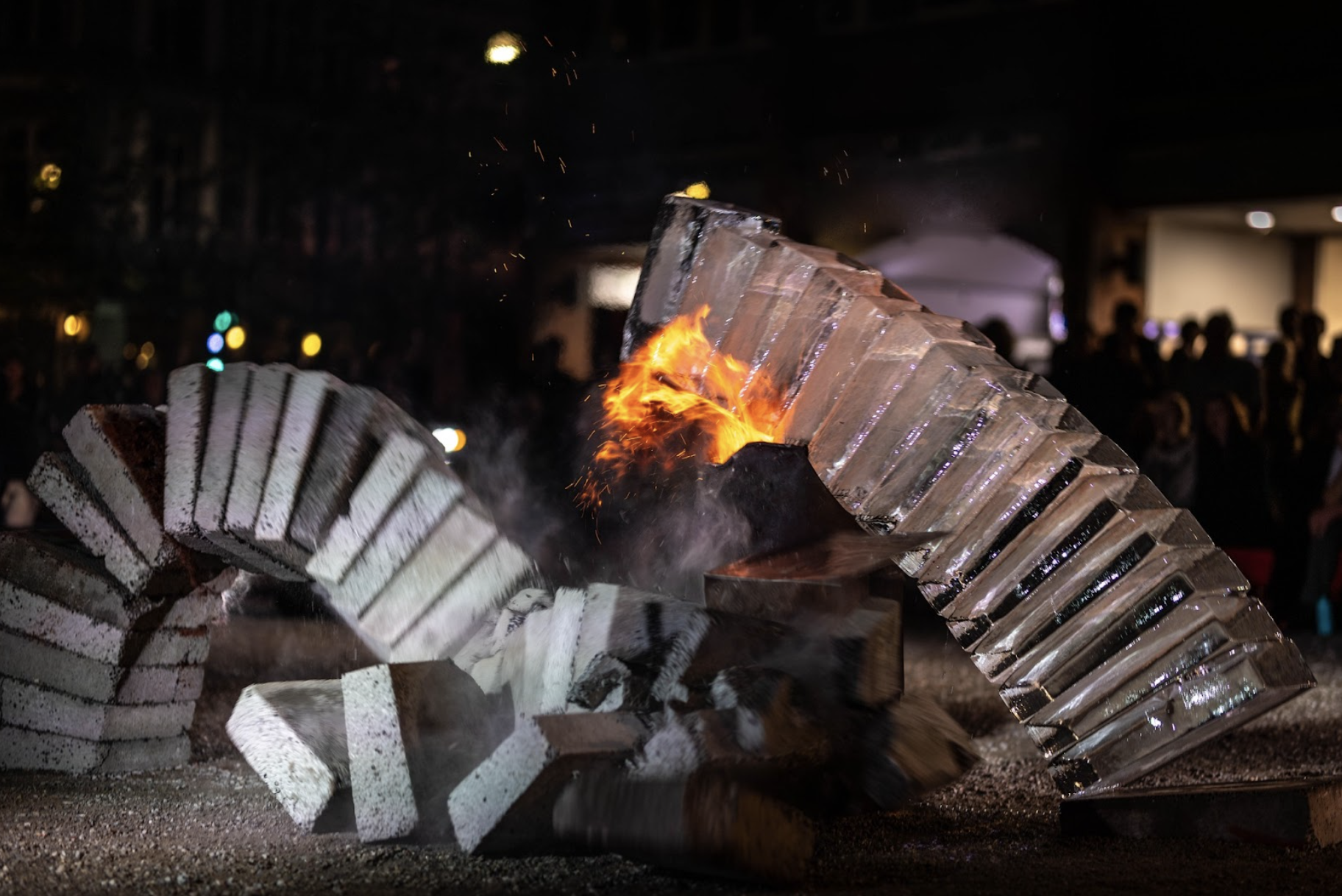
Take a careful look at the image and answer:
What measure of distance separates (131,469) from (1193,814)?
119 inches

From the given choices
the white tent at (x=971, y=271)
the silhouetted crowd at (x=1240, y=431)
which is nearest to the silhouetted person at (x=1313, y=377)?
the silhouetted crowd at (x=1240, y=431)

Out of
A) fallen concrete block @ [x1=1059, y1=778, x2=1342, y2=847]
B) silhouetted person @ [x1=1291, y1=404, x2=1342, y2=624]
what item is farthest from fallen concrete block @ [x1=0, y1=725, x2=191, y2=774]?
silhouetted person @ [x1=1291, y1=404, x2=1342, y2=624]

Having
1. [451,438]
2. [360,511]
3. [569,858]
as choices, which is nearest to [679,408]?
[360,511]

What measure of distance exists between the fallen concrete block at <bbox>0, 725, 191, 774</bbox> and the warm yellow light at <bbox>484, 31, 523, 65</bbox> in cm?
945

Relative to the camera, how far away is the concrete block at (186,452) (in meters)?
4.02

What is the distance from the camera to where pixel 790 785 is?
10.9 ft

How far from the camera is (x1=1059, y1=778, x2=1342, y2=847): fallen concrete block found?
11.3ft

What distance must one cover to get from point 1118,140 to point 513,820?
13818 mm

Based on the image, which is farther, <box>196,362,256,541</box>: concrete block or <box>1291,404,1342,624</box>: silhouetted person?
<box>1291,404,1342,624</box>: silhouetted person

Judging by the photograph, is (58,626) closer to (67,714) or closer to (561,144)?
(67,714)

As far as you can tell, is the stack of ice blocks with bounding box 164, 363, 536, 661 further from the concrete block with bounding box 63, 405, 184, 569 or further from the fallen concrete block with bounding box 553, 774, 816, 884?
the fallen concrete block with bounding box 553, 774, 816, 884

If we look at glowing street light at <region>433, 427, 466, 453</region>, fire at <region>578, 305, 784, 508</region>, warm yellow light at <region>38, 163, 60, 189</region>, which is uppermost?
warm yellow light at <region>38, 163, 60, 189</region>

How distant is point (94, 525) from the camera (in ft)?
13.9

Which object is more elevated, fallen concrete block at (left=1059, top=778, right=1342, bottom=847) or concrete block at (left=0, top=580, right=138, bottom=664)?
concrete block at (left=0, top=580, right=138, bottom=664)
